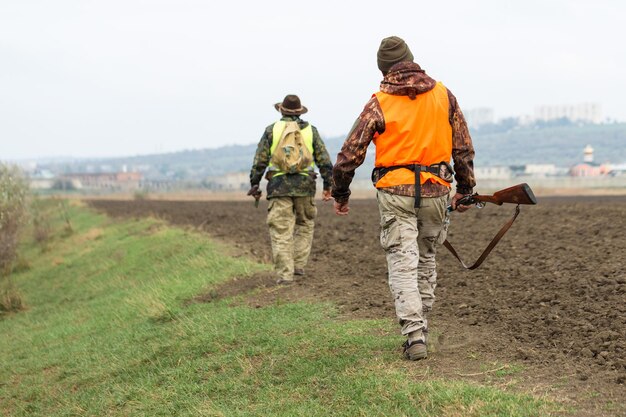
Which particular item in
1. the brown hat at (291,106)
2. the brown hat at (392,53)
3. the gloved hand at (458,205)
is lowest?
the gloved hand at (458,205)

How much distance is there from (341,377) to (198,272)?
293 inches

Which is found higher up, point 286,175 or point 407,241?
point 286,175

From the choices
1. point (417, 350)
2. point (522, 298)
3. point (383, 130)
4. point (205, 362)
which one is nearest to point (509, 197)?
point (383, 130)

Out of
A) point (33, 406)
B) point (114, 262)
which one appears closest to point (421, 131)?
point (33, 406)

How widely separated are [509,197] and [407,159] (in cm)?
88

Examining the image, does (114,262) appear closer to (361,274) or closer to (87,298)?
(87,298)

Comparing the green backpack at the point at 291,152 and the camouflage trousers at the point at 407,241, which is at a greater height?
the green backpack at the point at 291,152

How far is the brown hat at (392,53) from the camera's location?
6.30 meters

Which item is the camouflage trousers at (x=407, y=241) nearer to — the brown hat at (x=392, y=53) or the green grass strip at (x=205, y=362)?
the green grass strip at (x=205, y=362)

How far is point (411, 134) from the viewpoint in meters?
6.12

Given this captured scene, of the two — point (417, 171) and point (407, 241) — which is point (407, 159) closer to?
point (417, 171)

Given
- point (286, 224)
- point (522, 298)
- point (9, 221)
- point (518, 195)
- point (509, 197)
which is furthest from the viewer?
point (9, 221)

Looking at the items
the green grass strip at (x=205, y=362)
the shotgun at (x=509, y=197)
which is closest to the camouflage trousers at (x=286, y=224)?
the green grass strip at (x=205, y=362)

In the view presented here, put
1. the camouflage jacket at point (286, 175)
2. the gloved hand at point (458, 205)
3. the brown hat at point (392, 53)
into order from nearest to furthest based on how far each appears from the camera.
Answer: the brown hat at point (392, 53) → the gloved hand at point (458, 205) → the camouflage jacket at point (286, 175)
